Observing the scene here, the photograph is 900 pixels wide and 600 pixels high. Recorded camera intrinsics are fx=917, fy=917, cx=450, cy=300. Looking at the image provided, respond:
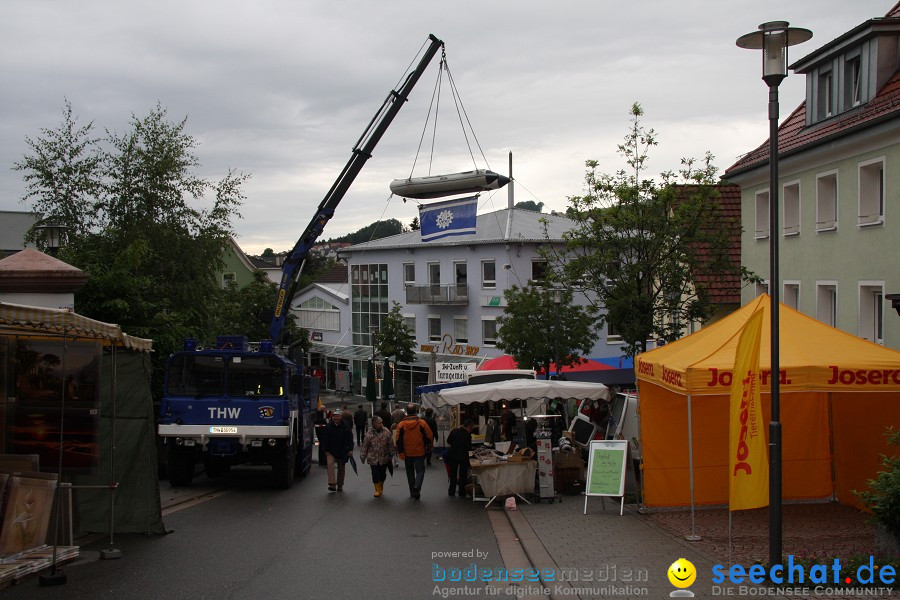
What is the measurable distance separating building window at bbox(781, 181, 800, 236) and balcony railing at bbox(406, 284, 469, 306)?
34.9 m

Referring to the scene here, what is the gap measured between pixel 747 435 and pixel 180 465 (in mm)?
12144

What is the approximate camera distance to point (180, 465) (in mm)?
18422

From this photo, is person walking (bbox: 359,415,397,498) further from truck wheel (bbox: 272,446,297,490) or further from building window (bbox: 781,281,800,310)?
building window (bbox: 781,281,800,310)

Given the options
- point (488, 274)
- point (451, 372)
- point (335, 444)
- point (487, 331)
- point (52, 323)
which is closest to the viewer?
point (52, 323)

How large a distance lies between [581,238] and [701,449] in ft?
30.8

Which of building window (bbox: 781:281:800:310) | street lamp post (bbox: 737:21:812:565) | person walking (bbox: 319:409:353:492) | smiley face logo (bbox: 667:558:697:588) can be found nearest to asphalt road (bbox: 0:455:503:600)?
person walking (bbox: 319:409:353:492)

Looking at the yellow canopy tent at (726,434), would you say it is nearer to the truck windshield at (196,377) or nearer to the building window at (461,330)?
the truck windshield at (196,377)

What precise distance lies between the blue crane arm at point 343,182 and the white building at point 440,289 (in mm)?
22669

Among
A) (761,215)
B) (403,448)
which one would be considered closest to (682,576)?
(403,448)

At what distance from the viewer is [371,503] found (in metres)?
16.7

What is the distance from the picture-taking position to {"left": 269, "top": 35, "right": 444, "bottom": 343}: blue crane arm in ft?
81.4

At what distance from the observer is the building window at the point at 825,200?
813 inches

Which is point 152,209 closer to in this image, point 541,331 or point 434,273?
point 541,331

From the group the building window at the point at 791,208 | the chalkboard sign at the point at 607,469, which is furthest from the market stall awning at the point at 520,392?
the building window at the point at 791,208
